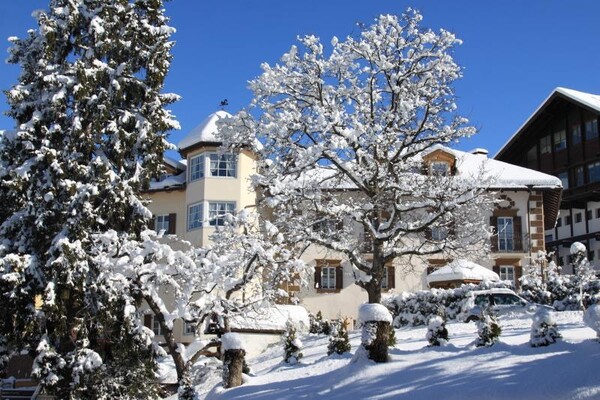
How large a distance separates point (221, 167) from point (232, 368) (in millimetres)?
17972

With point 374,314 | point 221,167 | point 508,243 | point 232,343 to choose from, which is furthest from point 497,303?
point 221,167

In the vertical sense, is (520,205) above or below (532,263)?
above

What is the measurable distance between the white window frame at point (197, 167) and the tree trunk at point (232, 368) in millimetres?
17692

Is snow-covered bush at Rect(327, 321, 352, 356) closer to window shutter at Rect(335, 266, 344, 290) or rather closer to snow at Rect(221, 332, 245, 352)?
snow at Rect(221, 332, 245, 352)

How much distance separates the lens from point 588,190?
4741 centimetres

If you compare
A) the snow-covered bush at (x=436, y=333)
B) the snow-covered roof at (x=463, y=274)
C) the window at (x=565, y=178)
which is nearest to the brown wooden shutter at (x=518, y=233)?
the snow-covered roof at (x=463, y=274)

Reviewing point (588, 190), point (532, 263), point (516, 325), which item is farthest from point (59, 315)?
point (588, 190)

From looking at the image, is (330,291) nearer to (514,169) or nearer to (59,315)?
(514,169)

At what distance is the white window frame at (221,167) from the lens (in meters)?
33.6

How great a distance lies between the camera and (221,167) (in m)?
33.8

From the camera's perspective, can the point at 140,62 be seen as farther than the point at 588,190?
No

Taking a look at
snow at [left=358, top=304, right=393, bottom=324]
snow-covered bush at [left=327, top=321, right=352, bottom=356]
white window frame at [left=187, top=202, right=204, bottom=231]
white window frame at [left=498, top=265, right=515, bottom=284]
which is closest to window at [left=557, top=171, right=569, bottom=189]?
white window frame at [left=498, top=265, right=515, bottom=284]

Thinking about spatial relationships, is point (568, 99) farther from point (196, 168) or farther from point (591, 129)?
point (196, 168)

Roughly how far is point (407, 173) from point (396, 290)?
15.3 meters
